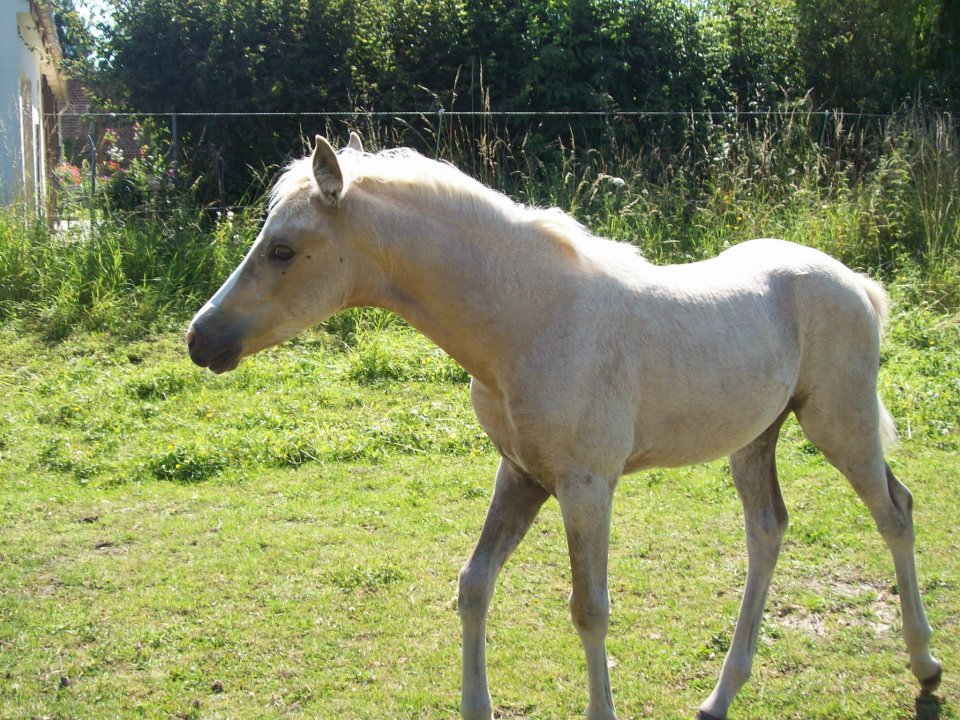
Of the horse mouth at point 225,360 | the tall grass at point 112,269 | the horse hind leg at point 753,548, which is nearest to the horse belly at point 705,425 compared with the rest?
the horse hind leg at point 753,548

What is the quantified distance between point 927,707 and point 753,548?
2.94ft

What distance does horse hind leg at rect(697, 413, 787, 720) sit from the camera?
3824 millimetres

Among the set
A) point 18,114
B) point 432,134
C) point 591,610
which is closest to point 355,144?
point 591,610

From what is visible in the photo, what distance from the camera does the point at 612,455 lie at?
3.25 metres

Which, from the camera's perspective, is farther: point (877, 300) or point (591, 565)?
point (877, 300)

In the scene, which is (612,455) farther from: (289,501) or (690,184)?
(690,184)

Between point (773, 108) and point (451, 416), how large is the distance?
7.55m

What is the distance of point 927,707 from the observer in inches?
150

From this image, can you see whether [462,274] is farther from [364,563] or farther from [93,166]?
[93,166]

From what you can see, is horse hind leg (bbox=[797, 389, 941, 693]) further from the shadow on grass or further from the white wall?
the white wall

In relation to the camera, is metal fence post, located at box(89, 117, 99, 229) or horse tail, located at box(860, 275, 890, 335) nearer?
horse tail, located at box(860, 275, 890, 335)

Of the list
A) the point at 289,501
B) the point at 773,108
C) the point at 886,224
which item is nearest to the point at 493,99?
the point at 773,108

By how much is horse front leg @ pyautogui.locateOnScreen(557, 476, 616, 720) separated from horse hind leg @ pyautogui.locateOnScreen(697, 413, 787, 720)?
0.63m

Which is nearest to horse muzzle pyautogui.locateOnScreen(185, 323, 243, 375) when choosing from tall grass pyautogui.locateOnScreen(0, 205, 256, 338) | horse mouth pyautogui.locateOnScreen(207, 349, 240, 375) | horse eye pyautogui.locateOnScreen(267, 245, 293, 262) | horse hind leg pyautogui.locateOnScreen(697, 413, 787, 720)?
horse mouth pyautogui.locateOnScreen(207, 349, 240, 375)
